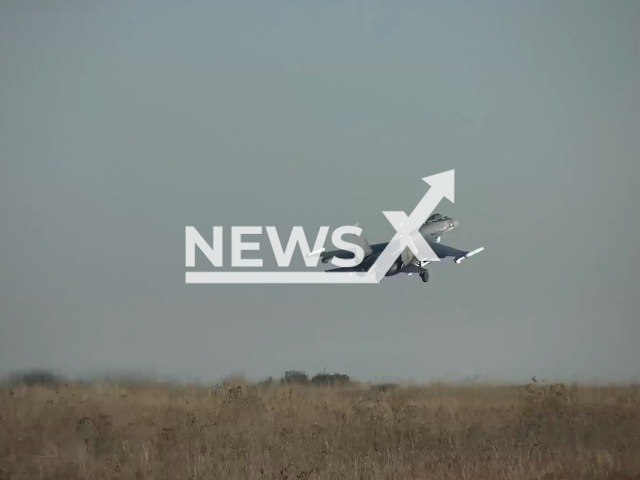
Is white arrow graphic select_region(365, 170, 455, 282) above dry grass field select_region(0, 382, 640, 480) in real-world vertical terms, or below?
above

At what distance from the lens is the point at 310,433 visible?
2805cm

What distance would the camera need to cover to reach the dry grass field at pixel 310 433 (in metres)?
25.2

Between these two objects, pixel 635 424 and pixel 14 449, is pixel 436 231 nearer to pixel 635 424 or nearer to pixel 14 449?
pixel 635 424

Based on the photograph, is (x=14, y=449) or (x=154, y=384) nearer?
(x=14, y=449)

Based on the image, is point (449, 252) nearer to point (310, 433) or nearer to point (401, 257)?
point (401, 257)

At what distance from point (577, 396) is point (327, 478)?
12.3m

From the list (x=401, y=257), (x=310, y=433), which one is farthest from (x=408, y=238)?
(x=310, y=433)

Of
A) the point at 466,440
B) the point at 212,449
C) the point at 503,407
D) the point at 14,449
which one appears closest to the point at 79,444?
the point at 14,449

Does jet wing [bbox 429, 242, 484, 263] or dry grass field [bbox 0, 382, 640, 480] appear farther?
jet wing [bbox 429, 242, 484, 263]

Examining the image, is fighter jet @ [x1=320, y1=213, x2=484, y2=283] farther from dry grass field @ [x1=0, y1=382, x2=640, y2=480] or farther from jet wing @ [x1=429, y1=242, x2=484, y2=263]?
dry grass field @ [x1=0, y1=382, x2=640, y2=480]

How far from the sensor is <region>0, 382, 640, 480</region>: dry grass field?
82.5ft

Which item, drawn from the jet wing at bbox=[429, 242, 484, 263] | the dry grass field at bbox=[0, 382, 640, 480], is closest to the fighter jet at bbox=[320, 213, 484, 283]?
the jet wing at bbox=[429, 242, 484, 263]

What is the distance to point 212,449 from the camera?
26.3m

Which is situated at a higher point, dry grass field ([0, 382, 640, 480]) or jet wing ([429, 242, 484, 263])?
jet wing ([429, 242, 484, 263])
